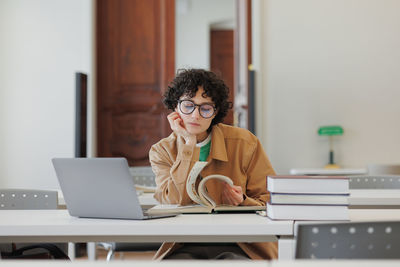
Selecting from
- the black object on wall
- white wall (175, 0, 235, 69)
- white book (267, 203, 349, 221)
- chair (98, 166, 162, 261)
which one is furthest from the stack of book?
white wall (175, 0, 235, 69)

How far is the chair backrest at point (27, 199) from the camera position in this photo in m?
2.62

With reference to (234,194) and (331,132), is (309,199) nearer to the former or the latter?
(234,194)

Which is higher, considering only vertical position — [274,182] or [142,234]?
[274,182]

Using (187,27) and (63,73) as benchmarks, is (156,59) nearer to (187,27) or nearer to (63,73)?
(63,73)

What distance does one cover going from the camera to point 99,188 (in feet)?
6.15

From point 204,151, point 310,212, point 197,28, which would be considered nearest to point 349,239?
point 310,212

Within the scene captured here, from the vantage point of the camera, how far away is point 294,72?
18.7 feet

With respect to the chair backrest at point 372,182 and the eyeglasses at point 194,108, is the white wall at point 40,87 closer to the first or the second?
the chair backrest at point 372,182

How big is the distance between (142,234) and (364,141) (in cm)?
436

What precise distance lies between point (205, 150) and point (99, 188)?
745mm

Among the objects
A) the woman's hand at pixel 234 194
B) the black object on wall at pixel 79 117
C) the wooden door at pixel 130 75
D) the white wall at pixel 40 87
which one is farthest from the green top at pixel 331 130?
the woman's hand at pixel 234 194

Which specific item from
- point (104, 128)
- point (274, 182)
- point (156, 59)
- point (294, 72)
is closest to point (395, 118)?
point (294, 72)

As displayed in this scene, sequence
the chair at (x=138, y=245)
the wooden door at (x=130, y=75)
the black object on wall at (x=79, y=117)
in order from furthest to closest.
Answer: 1. the wooden door at (x=130, y=75)
2. the black object on wall at (x=79, y=117)
3. the chair at (x=138, y=245)

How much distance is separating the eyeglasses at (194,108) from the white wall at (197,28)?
7509 mm
